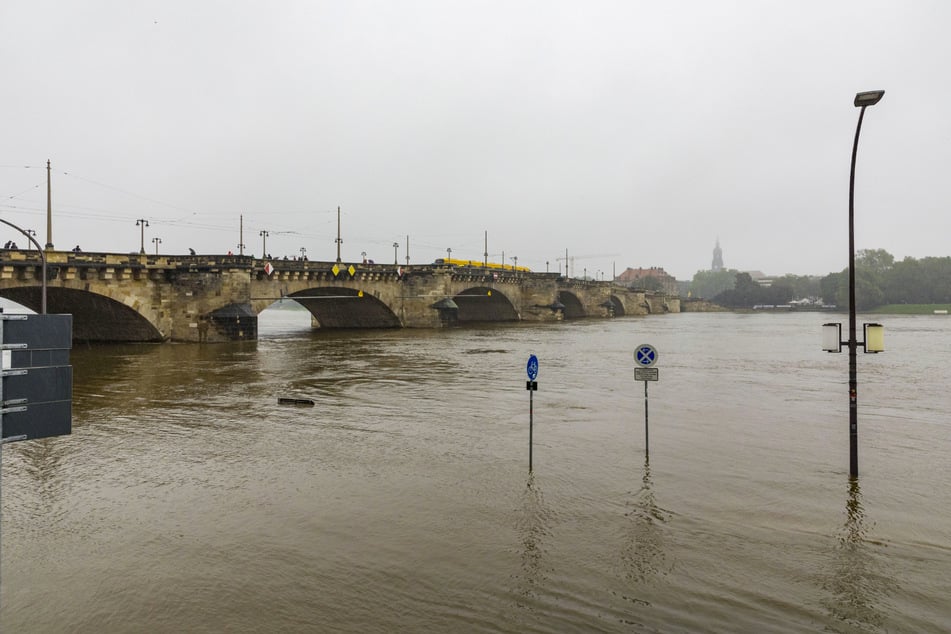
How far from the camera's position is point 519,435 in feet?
46.5

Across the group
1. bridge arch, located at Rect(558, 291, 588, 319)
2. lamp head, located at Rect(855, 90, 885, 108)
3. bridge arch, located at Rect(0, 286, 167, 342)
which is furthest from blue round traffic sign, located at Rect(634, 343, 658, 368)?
bridge arch, located at Rect(558, 291, 588, 319)

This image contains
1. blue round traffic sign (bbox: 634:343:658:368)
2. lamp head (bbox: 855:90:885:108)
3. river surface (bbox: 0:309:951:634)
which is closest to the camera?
river surface (bbox: 0:309:951:634)

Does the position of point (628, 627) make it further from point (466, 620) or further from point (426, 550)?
point (426, 550)

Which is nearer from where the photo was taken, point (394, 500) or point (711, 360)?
point (394, 500)

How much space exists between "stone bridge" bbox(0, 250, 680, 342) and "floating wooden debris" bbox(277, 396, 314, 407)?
22.2 m

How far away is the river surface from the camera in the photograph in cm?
604

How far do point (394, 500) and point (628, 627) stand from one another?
462cm

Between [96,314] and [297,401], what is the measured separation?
29.5m

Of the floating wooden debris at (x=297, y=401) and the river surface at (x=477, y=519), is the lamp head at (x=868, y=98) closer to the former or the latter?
the river surface at (x=477, y=519)

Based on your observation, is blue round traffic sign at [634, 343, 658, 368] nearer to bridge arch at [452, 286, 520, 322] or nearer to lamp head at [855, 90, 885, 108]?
lamp head at [855, 90, 885, 108]

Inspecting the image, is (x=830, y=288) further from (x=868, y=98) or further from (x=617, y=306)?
(x=868, y=98)

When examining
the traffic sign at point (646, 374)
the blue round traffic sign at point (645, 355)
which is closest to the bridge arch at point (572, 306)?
the blue round traffic sign at point (645, 355)

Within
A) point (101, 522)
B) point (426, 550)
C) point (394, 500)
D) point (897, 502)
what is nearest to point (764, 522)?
point (897, 502)

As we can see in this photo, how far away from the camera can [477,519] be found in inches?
337
